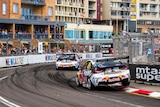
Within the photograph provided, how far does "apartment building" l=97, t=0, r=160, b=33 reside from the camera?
10756 centimetres

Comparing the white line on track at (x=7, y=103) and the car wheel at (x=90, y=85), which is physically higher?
the car wheel at (x=90, y=85)

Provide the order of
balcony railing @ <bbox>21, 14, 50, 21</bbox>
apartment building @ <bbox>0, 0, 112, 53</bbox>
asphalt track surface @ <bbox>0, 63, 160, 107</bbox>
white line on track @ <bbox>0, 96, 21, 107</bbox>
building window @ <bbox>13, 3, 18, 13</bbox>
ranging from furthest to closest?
balcony railing @ <bbox>21, 14, 50, 21</bbox>, building window @ <bbox>13, 3, 18, 13</bbox>, apartment building @ <bbox>0, 0, 112, 53</bbox>, asphalt track surface @ <bbox>0, 63, 160, 107</bbox>, white line on track @ <bbox>0, 96, 21, 107</bbox>

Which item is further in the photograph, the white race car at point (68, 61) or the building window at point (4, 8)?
the building window at point (4, 8)

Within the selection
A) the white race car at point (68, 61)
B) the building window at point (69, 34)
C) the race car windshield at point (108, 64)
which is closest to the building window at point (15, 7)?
the building window at point (69, 34)

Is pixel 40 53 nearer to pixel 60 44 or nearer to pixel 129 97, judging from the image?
pixel 60 44

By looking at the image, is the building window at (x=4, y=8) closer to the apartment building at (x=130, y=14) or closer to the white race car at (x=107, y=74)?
the apartment building at (x=130, y=14)

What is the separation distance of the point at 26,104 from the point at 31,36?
51943mm

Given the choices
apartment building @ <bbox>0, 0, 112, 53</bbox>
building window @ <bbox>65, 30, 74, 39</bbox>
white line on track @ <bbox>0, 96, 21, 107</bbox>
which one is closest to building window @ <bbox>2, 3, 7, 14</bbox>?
apartment building @ <bbox>0, 0, 112, 53</bbox>

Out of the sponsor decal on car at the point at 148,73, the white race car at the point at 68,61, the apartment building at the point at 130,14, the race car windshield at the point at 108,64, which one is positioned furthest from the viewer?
the apartment building at the point at 130,14

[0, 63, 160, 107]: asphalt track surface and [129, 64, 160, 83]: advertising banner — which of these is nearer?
[0, 63, 160, 107]: asphalt track surface

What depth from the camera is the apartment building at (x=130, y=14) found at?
10756cm

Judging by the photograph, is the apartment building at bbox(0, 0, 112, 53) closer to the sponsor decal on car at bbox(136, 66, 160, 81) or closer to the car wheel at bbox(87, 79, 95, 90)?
the sponsor decal on car at bbox(136, 66, 160, 81)

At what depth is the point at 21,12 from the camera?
235ft

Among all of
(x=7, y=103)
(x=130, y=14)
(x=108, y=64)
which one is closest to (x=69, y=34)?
(x=130, y=14)
